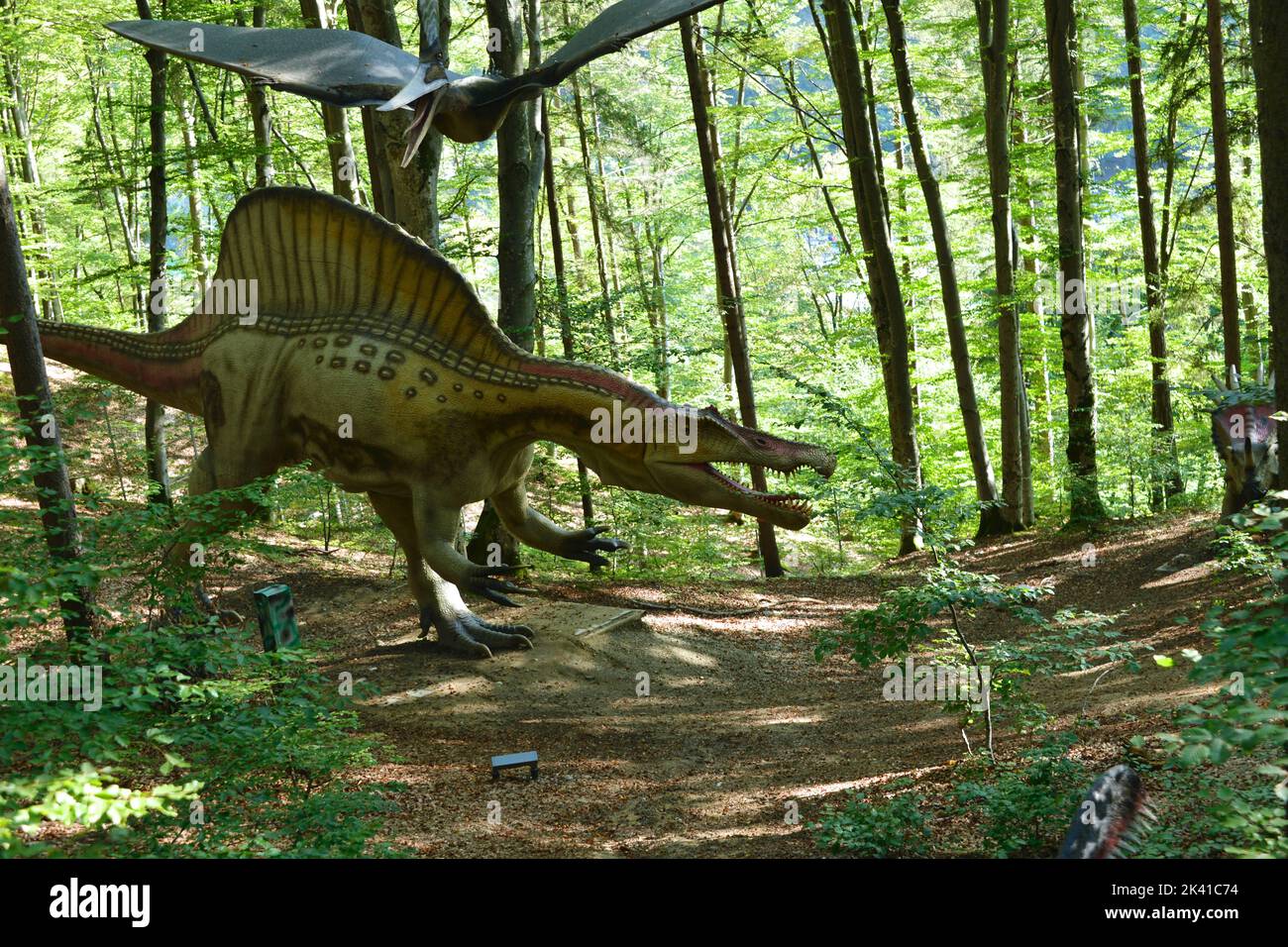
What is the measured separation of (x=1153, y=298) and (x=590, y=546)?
42.5ft

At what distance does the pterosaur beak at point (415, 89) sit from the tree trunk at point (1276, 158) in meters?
4.51

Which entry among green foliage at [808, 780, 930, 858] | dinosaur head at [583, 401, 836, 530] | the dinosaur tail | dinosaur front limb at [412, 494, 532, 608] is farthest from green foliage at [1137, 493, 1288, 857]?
the dinosaur tail

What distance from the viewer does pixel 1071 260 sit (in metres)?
13.9

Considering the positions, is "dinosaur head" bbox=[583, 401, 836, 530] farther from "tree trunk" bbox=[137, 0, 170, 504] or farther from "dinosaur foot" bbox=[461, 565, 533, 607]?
"tree trunk" bbox=[137, 0, 170, 504]

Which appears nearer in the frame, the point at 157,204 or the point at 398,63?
the point at 398,63

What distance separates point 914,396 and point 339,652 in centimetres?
1582

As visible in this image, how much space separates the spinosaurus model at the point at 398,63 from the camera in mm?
6254

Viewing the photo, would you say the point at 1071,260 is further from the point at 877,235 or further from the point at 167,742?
the point at 167,742

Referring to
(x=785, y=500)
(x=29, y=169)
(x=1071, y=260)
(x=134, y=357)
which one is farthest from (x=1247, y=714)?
(x=29, y=169)

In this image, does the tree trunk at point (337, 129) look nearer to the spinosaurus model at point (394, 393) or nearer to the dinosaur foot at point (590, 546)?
the spinosaurus model at point (394, 393)

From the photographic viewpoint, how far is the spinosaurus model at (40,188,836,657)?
7195mm

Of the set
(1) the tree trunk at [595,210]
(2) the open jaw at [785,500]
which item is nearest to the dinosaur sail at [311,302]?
(2) the open jaw at [785,500]

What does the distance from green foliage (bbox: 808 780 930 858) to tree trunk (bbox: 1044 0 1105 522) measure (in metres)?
9.68
